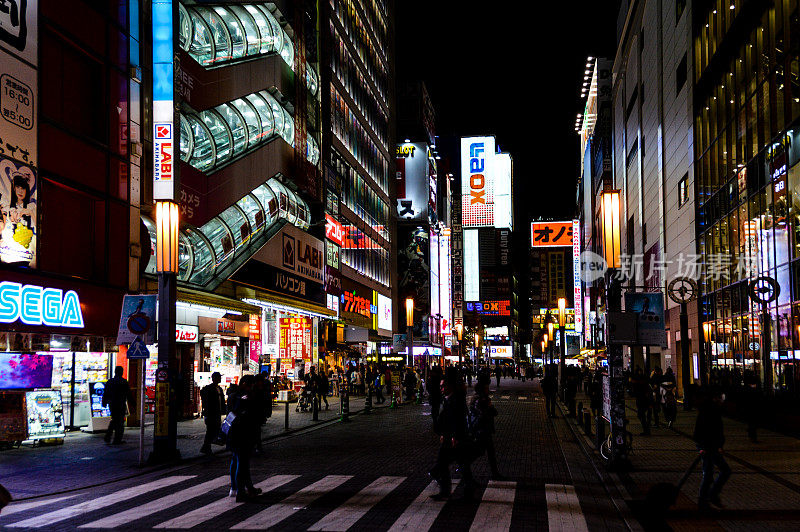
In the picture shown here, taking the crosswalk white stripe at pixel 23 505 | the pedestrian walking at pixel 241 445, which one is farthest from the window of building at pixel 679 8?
the crosswalk white stripe at pixel 23 505

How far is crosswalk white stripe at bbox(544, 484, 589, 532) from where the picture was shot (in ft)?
34.7

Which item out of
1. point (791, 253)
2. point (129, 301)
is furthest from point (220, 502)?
point (791, 253)

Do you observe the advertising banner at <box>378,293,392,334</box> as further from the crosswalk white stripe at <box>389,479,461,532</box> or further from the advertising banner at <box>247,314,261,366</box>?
the crosswalk white stripe at <box>389,479,461,532</box>

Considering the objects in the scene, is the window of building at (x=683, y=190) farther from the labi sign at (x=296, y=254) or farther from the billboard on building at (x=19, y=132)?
the billboard on building at (x=19, y=132)

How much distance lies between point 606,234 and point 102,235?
582 inches

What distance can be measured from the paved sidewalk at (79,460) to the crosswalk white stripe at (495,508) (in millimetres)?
7239

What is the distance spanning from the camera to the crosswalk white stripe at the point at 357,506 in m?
10.5

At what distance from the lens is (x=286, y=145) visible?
39.3 metres

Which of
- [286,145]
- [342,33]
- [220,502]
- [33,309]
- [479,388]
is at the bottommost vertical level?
[220,502]

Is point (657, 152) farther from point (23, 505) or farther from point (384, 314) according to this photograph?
point (23, 505)

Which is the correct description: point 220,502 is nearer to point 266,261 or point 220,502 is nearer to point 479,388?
point 479,388

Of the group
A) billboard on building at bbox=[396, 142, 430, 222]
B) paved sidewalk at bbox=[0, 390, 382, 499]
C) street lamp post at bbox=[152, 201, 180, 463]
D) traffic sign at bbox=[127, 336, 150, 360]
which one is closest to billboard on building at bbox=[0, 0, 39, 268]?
street lamp post at bbox=[152, 201, 180, 463]

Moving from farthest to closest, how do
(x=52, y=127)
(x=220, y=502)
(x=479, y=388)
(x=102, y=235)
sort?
(x=102, y=235) < (x=52, y=127) < (x=479, y=388) < (x=220, y=502)

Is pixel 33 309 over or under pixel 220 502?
over
